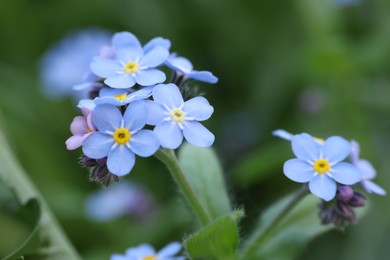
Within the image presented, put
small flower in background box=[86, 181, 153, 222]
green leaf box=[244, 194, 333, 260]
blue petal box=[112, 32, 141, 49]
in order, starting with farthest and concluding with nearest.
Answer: small flower in background box=[86, 181, 153, 222] < green leaf box=[244, 194, 333, 260] < blue petal box=[112, 32, 141, 49]

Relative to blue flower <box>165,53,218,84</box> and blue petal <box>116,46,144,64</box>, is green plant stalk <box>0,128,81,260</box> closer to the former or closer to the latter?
blue petal <box>116,46,144,64</box>

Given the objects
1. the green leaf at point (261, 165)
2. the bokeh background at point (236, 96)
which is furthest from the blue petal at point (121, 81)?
the green leaf at point (261, 165)

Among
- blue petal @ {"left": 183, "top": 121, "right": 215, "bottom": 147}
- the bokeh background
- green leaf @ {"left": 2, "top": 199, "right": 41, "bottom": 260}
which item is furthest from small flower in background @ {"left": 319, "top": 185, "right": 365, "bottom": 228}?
the bokeh background

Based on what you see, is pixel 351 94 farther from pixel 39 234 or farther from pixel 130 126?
pixel 130 126

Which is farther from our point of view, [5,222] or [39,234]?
[5,222]

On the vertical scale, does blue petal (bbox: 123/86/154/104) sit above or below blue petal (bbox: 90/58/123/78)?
below

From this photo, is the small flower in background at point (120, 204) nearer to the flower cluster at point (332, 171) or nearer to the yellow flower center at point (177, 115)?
the flower cluster at point (332, 171)

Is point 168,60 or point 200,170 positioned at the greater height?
point 168,60

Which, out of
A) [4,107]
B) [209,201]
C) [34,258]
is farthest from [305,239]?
[4,107]
